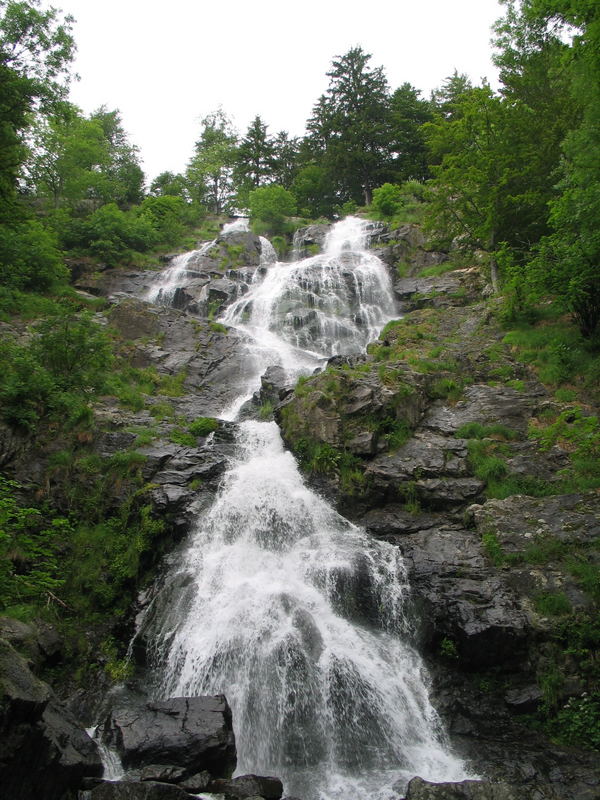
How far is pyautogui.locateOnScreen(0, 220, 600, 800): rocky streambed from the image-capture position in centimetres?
593

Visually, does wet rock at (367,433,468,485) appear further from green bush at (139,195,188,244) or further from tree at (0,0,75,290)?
green bush at (139,195,188,244)

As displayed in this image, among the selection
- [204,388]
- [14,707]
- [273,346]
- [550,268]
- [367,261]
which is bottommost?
[14,707]

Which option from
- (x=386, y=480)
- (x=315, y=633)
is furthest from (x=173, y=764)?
(x=386, y=480)

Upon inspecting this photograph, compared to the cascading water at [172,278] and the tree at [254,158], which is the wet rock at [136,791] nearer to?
the cascading water at [172,278]

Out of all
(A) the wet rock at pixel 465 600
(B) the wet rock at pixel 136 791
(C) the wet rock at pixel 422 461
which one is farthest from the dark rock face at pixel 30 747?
(C) the wet rock at pixel 422 461

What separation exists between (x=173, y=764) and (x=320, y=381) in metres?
9.27

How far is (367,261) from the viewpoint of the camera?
80.9 feet

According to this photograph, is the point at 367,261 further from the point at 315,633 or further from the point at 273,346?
the point at 315,633

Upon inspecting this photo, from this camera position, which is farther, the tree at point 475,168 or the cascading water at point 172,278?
the cascading water at point 172,278

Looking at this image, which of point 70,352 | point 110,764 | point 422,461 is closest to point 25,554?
point 110,764

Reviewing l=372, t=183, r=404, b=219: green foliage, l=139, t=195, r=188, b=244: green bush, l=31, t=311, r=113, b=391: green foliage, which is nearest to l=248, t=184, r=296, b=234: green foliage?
l=139, t=195, r=188, b=244: green bush

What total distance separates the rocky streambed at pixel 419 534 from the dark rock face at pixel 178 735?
2 centimetres

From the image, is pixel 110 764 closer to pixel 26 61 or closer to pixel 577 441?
pixel 577 441

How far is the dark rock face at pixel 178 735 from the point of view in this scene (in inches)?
247
